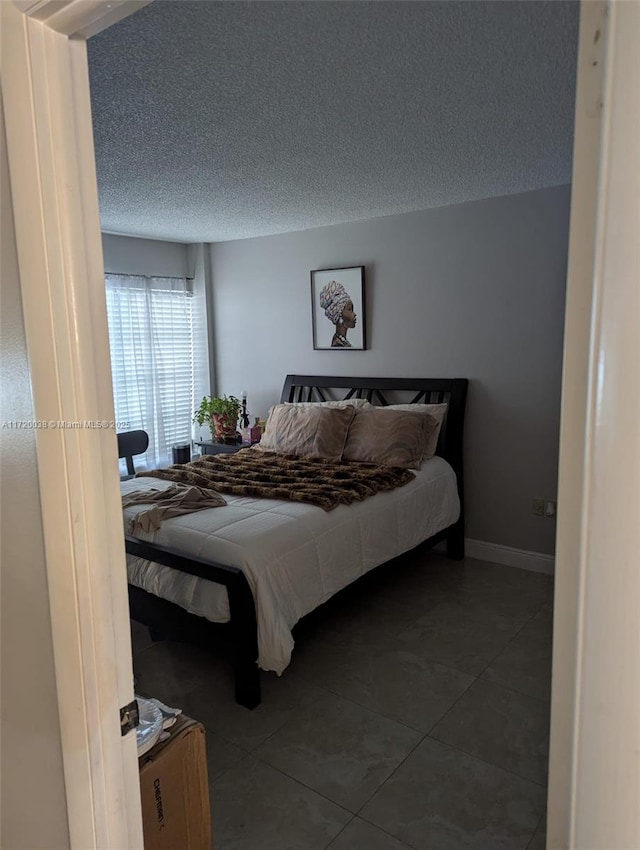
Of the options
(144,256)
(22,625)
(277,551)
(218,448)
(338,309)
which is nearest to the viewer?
(22,625)

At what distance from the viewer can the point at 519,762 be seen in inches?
85.5

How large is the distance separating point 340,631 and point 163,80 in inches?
103

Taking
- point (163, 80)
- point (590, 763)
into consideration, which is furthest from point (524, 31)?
point (590, 763)

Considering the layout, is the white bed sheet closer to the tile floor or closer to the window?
the tile floor

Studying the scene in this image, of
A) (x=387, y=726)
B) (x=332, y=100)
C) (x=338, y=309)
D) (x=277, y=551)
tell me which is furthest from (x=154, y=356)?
(x=387, y=726)

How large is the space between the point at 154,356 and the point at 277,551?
10.2 ft

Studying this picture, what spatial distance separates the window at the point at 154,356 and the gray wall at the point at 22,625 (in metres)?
3.95

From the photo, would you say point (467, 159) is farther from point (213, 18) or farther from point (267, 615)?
point (267, 615)

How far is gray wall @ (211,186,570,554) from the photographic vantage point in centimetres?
364

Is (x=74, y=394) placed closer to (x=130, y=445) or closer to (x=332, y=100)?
(x=332, y=100)

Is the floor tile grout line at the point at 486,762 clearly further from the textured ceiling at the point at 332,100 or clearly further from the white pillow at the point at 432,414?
the textured ceiling at the point at 332,100

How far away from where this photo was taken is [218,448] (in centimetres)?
485

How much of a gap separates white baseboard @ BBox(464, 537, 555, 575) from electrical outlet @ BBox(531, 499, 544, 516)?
267 mm

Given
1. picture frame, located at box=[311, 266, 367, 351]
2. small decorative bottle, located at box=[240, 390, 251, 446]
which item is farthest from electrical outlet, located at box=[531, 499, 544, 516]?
small decorative bottle, located at box=[240, 390, 251, 446]
